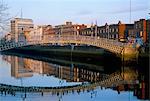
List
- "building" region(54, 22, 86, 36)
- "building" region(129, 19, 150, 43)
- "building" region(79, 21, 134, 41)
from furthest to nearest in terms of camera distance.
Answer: "building" region(54, 22, 86, 36) → "building" region(79, 21, 134, 41) → "building" region(129, 19, 150, 43)

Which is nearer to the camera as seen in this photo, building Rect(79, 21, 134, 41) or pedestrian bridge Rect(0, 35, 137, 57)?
pedestrian bridge Rect(0, 35, 137, 57)

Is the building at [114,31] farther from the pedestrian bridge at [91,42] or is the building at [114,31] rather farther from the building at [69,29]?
the pedestrian bridge at [91,42]

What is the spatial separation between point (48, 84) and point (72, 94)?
246 cm

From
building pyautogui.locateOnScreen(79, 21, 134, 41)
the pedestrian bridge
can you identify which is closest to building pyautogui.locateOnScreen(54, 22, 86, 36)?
building pyautogui.locateOnScreen(79, 21, 134, 41)

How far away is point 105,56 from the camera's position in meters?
23.5

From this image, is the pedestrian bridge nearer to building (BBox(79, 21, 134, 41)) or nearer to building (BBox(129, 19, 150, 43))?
building (BBox(129, 19, 150, 43))

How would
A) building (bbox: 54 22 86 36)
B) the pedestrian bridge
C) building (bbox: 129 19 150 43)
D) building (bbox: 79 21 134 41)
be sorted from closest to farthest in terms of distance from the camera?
the pedestrian bridge < building (bbox: 129 19 150 43) < building (bbox: 79 21 134 41) < building (bbox: 54 22 86 36)

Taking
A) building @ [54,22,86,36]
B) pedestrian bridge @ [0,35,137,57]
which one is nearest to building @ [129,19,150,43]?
pedestrian bridge @ [0,35,137,57]

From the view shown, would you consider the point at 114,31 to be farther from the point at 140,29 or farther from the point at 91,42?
the point at 91,42

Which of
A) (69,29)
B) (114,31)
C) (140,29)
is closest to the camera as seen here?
(140,29)

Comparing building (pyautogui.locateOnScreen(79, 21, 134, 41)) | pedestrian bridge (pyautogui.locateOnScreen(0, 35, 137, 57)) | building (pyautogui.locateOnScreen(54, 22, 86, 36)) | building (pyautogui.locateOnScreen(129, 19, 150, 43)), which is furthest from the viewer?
building (pyautogui.locateOnScreen(54, 22, 86, 36))

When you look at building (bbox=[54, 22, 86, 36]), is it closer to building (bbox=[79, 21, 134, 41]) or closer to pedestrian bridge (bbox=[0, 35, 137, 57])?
building (bbox=[79, 21, 134, 41])

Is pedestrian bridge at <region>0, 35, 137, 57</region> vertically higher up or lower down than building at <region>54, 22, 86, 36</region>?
lower down

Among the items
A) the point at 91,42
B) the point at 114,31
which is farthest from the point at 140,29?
the point at 91,42
